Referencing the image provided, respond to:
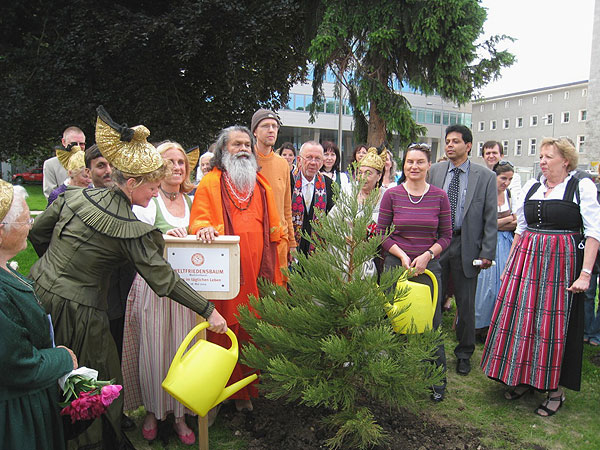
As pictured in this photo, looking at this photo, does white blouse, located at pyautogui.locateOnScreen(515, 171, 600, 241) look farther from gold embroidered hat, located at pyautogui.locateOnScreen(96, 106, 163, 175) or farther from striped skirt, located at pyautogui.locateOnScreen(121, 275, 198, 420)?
gold embroidered hat, located at pyautogui.locateOnScreen(96, 106, 163, 175)

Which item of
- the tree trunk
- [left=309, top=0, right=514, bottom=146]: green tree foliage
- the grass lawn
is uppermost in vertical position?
[left=309, top=0, right=514, bottom=146]: green tree foliage

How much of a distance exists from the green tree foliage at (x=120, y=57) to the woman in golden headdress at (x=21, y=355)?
31.7 feet

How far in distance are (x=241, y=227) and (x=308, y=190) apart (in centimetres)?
189

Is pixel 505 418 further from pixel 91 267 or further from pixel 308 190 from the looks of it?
pixel 91 267

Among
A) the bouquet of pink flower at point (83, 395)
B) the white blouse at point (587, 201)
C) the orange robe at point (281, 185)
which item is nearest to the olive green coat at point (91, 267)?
the bouquet of pink flower at point (83, 395)

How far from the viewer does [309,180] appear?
5.30 m

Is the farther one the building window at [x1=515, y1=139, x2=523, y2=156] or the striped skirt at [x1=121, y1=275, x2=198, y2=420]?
the building window at [x1=515, y1=139, x2=523, y2=156]

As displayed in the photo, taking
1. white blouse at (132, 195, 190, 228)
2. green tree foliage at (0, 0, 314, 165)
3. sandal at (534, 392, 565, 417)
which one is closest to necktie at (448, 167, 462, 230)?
sandal at (534, 392, 565, 417)

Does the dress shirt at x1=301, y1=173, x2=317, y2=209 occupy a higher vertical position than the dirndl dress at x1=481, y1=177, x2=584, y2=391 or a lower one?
higher

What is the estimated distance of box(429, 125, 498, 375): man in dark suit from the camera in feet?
14.6

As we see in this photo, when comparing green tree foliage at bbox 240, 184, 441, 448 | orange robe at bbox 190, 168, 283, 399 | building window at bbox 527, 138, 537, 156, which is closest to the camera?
green tree foliage at bbox 240, 184, 441, 448

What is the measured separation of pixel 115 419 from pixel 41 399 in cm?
67

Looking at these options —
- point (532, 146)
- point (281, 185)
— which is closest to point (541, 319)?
point (281, 185)

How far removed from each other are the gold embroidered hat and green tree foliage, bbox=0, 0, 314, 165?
29.5 feet
